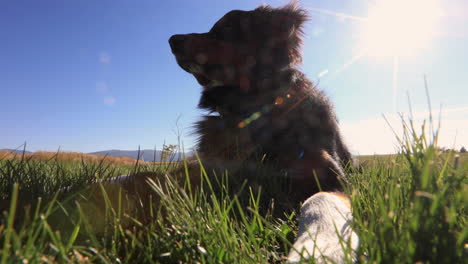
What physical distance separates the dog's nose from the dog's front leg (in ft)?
8.58

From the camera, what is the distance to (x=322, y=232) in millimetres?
1358

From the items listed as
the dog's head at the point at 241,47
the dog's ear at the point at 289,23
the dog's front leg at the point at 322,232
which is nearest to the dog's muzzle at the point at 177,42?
the dog's head at the point at 241,47

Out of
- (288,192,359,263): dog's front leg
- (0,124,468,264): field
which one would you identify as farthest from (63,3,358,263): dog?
(0,124,468,264): field

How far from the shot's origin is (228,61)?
3627 millimetres

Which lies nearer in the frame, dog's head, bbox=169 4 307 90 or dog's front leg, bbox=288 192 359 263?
dog's front leg, bbox=288 192 359 263

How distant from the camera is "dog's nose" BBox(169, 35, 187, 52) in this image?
3607 mm

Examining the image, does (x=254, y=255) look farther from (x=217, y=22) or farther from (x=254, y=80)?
(x=217, y=22)

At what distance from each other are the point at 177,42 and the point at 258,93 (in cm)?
123

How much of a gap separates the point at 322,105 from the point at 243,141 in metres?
1.08

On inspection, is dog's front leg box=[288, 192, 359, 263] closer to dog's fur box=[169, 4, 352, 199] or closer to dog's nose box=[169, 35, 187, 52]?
dog's fur box=[169, 4, 352, 199]

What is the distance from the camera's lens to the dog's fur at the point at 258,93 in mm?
3125

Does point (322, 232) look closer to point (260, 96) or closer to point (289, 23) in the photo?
point (260, 96)

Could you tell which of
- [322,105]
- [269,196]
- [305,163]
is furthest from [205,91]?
[269,196]

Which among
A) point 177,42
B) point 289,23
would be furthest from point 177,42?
point 289,23
